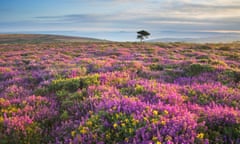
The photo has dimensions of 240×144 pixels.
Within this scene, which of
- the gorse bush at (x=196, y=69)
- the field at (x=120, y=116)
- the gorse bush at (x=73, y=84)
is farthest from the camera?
the gorse bush at (x=196, y=69)

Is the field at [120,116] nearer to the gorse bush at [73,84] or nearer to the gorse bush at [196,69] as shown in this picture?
the gorse bush at [73,84]

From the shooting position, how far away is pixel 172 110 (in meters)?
5.26

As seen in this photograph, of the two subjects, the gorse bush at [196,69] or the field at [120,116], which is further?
the gorse bush at [196,69]

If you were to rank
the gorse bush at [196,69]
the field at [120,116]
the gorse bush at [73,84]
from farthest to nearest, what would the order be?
the gorse bush at [196,69] < the gorse bush at [73,84] < the field at [120,116]

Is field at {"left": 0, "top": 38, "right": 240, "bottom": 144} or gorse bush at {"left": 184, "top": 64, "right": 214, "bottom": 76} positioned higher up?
gorse bush at {"left": 184, "top": 64, "right": 214, "bottom": 76}

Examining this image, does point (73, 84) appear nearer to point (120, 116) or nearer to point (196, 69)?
point (120, 116)

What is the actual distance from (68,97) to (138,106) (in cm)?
289

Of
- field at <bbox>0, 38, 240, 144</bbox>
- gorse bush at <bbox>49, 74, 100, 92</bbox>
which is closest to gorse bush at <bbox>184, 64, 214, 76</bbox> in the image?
field at <bbox>0, 38, 240, 144</bbox>

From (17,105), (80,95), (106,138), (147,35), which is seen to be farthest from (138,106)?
(147,35)

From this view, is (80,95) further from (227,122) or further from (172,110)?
(227,122)

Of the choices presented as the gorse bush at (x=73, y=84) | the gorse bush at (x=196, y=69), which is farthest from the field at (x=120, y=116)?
the gorse bush at (x=196, y=69)

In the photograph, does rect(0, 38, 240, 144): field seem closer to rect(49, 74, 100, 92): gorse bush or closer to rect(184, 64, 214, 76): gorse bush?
rect(49, 74, 100, 92): gorse bush

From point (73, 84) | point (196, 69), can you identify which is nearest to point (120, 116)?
point (73, 84)

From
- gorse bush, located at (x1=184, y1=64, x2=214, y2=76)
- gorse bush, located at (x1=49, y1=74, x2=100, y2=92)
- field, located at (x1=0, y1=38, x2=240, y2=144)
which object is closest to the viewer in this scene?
field, located at (x1=0, y1=38, x2=240, y2=144)
